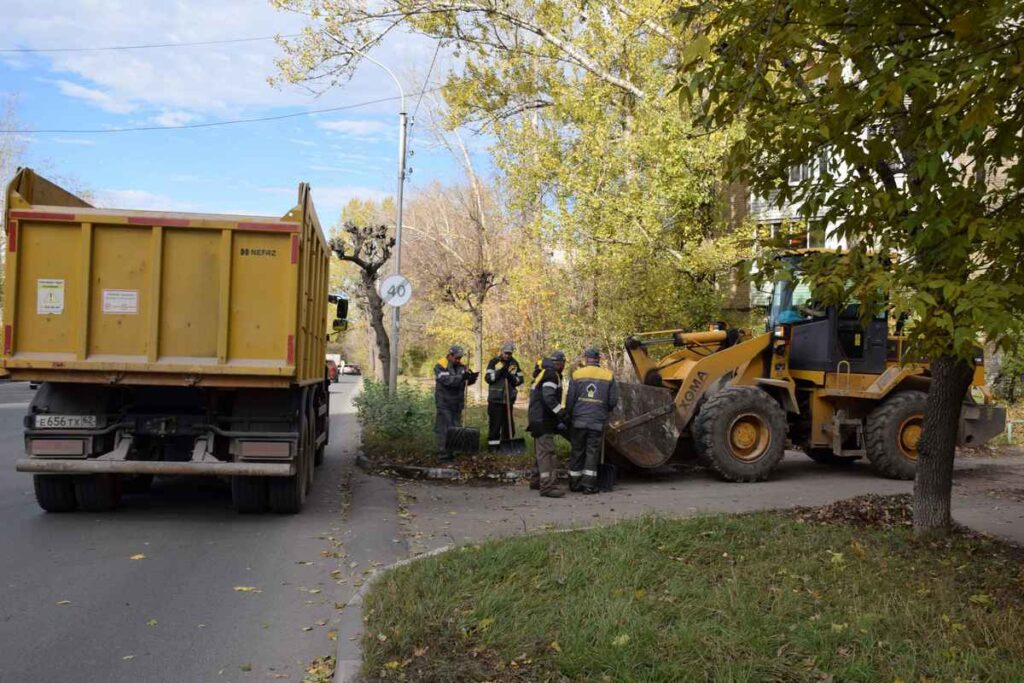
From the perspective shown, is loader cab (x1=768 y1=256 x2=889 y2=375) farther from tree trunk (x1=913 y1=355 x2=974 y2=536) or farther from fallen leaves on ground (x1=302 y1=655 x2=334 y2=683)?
fallen leaves on ground (x1=302 y1=655 x2=334 y2=683)

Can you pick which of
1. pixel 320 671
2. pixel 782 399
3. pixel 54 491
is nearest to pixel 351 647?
pixel 320 671

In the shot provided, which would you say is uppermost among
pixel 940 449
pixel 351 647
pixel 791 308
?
pixel 791 308

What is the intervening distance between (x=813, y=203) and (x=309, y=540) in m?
5.10

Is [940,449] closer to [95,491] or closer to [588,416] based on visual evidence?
[588,416]

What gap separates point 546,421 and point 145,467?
14.9ft

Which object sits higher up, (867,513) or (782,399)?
(782,399)

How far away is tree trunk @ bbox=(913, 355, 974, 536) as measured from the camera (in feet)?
22.3

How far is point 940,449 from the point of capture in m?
6.84

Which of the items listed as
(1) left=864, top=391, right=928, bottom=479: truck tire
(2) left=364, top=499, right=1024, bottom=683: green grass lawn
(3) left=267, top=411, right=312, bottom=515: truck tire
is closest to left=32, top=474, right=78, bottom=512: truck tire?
(3) left=267, top=411, right=312, bottom=515: truck tire

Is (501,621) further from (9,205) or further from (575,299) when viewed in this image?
(575,299)

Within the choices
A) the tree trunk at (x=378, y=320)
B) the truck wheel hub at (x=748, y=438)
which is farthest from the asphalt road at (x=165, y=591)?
the tree trunk at (x=378, y=320)

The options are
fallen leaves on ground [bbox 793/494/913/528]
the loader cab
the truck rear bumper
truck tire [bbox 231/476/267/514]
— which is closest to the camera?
fallen leaves on ground [bbox 793/494/913/528]

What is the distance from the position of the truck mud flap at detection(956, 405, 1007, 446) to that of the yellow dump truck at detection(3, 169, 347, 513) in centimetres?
915

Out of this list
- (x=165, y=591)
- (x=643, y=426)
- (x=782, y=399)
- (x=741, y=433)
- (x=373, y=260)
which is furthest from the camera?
(x=373, y=260)
